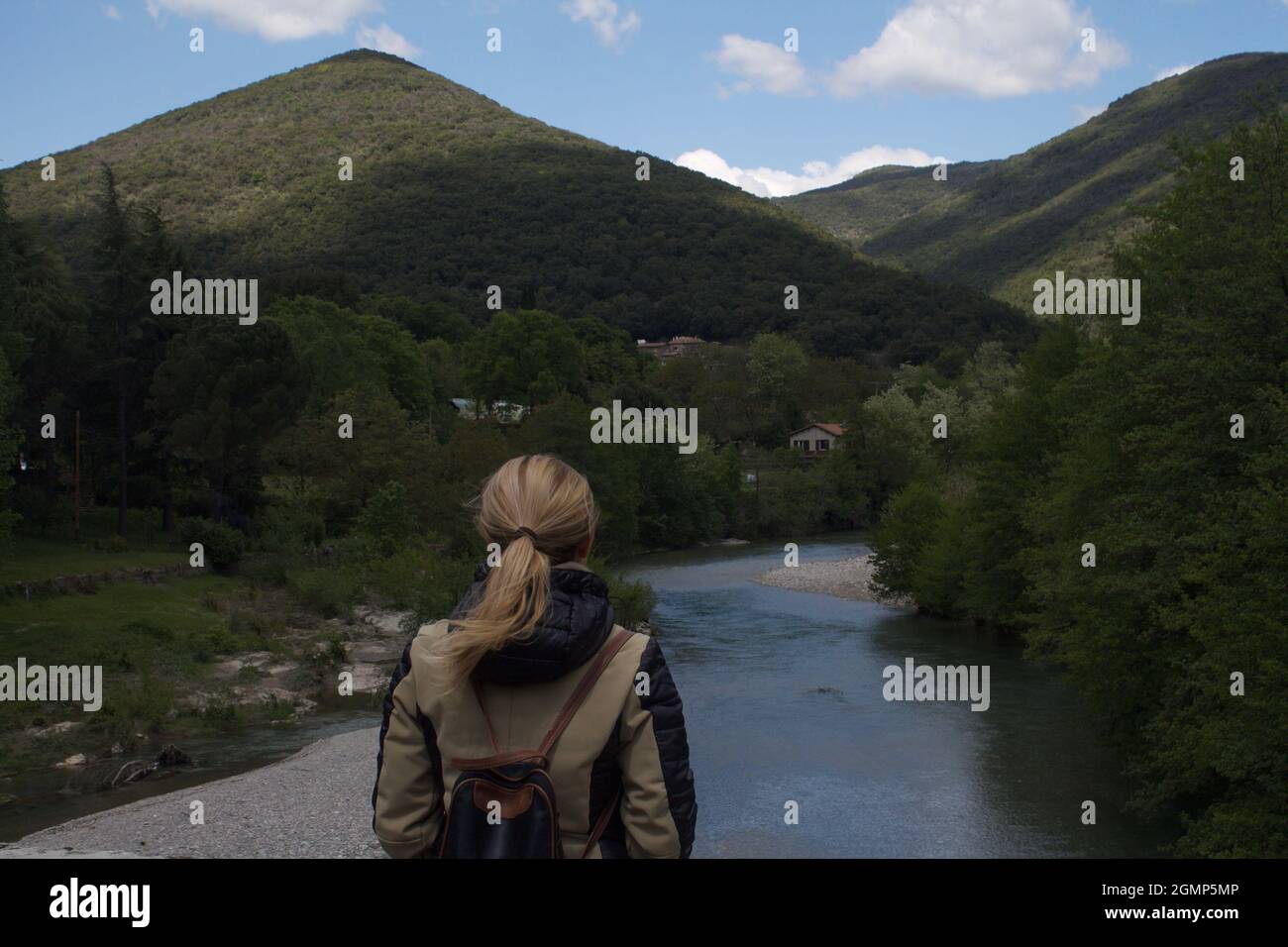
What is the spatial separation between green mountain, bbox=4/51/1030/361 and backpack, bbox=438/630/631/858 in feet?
352

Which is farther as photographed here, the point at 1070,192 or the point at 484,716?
the point at 1070,192

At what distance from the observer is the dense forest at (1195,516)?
53.7 ft

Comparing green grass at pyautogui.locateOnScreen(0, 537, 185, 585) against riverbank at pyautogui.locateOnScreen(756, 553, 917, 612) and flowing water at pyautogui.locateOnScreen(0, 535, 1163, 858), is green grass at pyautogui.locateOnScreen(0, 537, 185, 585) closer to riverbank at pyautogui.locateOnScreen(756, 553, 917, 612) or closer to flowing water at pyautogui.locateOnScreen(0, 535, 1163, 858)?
flowing water at pyautogui.locateOnScreen(0, 535, 1163, 858)

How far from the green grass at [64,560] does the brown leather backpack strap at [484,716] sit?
32507 mm

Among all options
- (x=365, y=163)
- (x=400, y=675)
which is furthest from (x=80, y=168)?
(x=400, y=675)

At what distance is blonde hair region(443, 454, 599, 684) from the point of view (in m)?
3.15

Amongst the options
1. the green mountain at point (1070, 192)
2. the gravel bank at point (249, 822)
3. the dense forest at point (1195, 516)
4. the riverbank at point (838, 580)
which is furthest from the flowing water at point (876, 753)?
the green mountain at point (1070, 192)

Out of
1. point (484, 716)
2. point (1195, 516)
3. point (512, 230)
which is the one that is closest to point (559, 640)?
point (484, 716)

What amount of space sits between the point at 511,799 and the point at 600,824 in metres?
0.28

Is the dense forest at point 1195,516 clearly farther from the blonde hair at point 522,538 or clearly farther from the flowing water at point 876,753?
the blonde hair at point 522,538

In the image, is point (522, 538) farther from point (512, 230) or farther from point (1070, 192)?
point (1070, 192)

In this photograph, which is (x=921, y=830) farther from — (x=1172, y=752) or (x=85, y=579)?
(x=85, y=579)

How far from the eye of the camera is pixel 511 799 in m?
3.22

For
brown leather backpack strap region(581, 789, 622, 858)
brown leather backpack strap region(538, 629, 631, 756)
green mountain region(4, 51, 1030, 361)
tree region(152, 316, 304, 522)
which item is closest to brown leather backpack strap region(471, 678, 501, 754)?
brown leather backpack strap region(538, 629, 631, 756)
